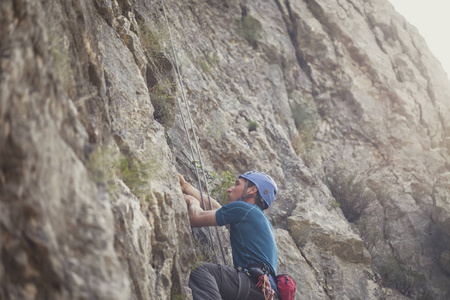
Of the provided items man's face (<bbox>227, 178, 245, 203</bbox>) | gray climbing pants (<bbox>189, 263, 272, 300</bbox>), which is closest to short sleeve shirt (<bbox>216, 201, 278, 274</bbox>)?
gray climbing pants (<bbox>189, 263, 272, 300</bbox>)

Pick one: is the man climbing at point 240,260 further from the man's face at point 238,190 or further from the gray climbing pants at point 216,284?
the man's face at point 238,190

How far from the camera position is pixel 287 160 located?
7941mm

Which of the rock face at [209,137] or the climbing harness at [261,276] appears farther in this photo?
the climbing harness at [261,276]

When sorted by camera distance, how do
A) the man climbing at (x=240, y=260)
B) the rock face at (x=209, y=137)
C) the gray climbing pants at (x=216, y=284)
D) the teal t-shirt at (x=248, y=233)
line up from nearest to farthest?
the rock face at (x=209, y=137) → the gray climbing pants at (x=216, y=284) → the man climbing at (x=240, y=260) → the teal t-shirt at (x=248, y=233)

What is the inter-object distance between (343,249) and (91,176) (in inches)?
219

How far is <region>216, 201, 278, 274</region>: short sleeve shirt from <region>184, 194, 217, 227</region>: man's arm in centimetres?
9

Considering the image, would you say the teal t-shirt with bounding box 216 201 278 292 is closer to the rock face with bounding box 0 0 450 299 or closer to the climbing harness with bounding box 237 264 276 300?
the climbing harness with bounding box 237 264 276 300

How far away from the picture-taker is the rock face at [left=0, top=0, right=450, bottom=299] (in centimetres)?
198

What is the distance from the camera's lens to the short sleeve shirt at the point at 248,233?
170 inches

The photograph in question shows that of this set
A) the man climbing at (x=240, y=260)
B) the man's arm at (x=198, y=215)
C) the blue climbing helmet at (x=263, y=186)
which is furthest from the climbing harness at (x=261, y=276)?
the blue climbing helmet at (x=263, y=186)

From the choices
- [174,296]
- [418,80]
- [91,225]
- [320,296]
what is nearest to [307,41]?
[418,80]

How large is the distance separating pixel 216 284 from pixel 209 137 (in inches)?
125

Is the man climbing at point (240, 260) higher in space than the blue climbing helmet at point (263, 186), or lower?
lower

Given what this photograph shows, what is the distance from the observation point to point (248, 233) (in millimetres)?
4344
